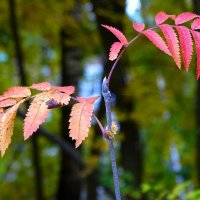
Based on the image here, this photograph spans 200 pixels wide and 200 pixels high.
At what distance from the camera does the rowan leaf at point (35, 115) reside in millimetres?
882

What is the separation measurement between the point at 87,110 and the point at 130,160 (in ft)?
10.1

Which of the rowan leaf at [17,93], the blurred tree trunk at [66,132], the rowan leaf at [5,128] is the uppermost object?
the rowan leaf at [17,93]

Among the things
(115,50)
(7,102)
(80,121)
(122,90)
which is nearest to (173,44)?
(115,50)

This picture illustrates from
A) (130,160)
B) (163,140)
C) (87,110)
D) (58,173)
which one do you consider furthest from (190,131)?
(87,110)

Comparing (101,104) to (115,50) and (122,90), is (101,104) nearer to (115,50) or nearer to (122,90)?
(122,90)

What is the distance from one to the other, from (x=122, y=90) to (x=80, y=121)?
8.93ft

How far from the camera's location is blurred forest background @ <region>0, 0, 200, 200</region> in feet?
11.3

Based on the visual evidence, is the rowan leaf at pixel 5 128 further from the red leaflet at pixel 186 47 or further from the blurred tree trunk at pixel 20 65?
the blurred tree trunk at pixel 20 65

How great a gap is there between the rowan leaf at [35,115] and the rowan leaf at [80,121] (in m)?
0.06

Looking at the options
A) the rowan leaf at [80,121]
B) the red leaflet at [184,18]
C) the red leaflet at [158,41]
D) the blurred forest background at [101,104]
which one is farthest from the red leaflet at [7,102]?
the blurred forest background at [101,104]

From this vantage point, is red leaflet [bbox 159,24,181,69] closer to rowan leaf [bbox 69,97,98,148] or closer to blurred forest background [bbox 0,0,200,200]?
rowan leaf [bbox 69,97,98,148]

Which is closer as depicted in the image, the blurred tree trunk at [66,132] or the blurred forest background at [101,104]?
the blurred forest background at [101,104]

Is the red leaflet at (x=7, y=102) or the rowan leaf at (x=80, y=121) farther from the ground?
the red leaflet at (x=7, y=102)

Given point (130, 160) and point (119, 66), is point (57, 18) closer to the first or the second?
point (119, 66)
